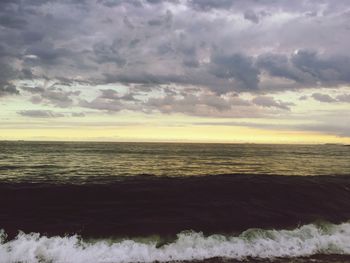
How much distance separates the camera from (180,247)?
1736 centimetres

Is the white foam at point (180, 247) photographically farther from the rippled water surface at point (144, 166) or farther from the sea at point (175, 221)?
the rippled water surface at point (144, 166)

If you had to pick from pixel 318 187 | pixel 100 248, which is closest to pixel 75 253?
pixel 100 248

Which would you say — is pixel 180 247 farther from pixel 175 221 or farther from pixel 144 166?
pixel 144 166

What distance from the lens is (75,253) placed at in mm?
16297

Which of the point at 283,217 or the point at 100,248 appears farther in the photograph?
the point at 283,217

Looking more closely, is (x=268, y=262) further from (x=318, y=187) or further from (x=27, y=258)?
(x=318, y=187)

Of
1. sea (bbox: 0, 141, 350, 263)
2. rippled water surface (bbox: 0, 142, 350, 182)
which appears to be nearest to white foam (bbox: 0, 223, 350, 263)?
sea (bbox: 0, 141, 350, 263)

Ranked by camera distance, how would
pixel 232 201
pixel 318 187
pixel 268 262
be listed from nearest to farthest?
pixel 268 262 < pixel 232 201 < pixel 318 187

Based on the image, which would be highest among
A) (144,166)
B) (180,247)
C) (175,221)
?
(144,166)

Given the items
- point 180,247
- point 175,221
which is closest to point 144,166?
point 175,221

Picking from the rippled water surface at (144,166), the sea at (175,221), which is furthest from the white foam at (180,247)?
the rippled water surface at (144,166)

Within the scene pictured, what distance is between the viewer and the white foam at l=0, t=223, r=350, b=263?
16.0 metres

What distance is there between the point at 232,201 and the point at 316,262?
410 inches

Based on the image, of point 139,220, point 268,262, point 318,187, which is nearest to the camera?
point 268,262
